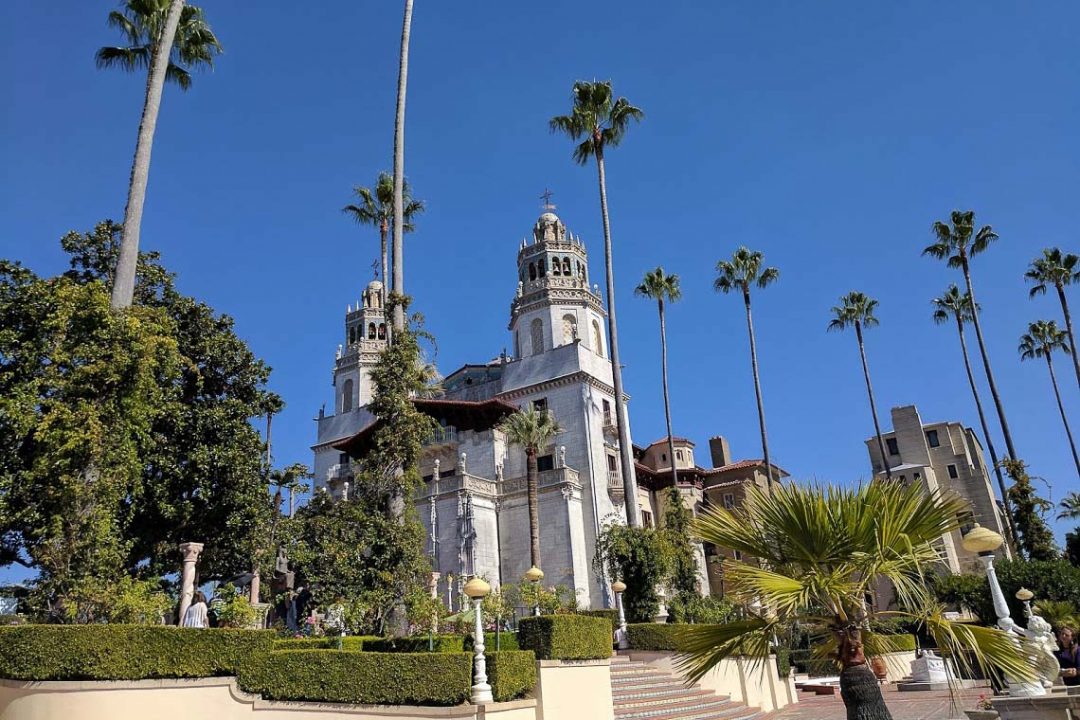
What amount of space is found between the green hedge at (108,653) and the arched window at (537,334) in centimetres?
3686

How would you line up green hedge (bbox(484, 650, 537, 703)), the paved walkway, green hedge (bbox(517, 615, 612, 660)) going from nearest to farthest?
green hedge (bbox(484, 650, 537, 703)) < green hedge (bbox(517, 615, 612, 660)) < the paved walkway

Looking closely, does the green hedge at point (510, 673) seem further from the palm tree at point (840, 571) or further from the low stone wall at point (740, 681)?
the low stone wall at point (740, 681)

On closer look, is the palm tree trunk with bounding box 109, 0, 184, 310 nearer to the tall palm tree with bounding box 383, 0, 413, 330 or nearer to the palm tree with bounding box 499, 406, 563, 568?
the tall palm tree with bounding box 383, 0, 413, 330

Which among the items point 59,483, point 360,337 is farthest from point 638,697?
point 360,337

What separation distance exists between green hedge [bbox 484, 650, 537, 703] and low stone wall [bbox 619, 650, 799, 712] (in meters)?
8.06

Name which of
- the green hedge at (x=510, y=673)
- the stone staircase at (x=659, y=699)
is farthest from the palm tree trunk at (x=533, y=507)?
the green hedge at (x=510, y=673)

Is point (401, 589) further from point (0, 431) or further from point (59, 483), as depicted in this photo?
point (0, 431)

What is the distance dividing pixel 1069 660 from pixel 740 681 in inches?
372

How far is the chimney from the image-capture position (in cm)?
6569

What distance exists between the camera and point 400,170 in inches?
945

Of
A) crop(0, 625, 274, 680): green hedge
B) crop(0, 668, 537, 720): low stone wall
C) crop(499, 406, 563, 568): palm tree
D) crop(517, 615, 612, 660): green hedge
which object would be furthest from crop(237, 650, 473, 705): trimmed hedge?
crop(499, 406, 563, 568): palm tree

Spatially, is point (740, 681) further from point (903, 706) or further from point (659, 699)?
point (903, 706)

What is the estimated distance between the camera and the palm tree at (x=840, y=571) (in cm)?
877

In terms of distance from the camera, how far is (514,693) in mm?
13422
